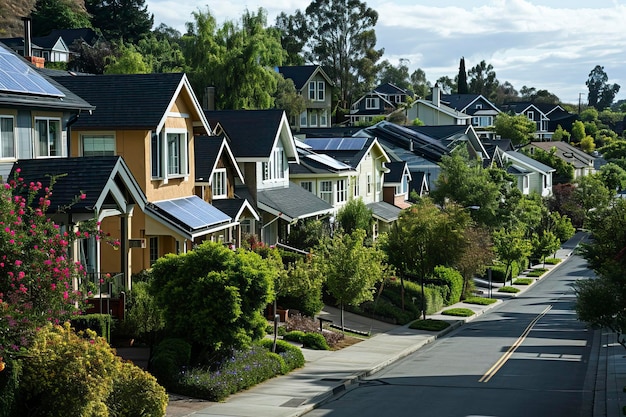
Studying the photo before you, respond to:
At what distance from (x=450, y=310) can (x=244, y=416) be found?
3263 centimetres

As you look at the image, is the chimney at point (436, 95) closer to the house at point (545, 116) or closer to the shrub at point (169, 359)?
the house at point (545, 116)

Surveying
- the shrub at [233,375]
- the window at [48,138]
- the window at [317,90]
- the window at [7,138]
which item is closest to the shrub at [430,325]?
the shrub at [233,375]

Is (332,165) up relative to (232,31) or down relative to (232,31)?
down

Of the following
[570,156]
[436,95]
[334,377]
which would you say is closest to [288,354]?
[334,377]

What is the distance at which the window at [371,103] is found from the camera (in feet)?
422

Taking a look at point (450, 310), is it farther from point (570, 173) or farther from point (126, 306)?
point (570, 173)

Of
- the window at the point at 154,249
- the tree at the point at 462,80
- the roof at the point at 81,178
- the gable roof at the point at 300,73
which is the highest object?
the tree at the point at 462,80

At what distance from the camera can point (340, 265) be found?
129 ft

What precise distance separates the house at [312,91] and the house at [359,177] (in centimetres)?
3430

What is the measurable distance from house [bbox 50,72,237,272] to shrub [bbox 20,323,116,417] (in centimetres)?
1357

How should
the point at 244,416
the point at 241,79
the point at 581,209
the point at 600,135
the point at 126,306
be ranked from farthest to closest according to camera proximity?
1. the point at 600,135
2. the point at 581,209
3. the point at 241,79
4. the point at 126,306
5. the point at 244,416

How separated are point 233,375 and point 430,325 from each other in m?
21.6

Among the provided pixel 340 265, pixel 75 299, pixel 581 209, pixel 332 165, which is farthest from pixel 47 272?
pixel 581 209

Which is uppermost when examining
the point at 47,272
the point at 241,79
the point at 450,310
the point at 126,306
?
the point at 241,79
